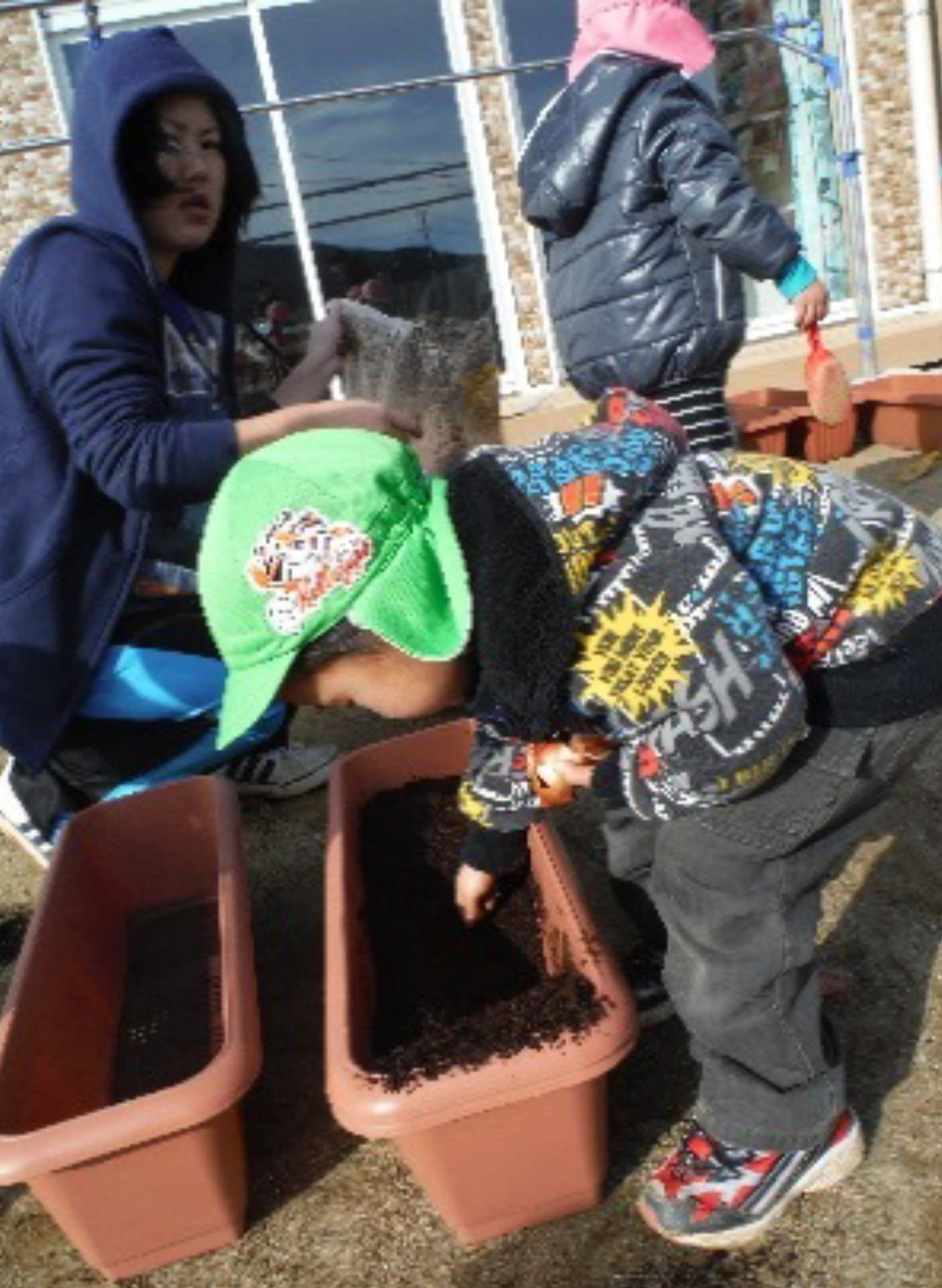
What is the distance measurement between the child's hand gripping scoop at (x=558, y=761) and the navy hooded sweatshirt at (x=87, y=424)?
81 cm

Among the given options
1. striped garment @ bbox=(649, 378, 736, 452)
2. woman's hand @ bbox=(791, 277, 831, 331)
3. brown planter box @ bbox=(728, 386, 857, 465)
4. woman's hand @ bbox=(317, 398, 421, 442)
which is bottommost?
brown planter box @ bbox=(728, 386, 857, 465)

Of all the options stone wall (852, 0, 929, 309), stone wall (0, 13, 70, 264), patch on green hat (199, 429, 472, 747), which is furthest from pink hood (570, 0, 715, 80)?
stone wall (852, 0, 929, 309)

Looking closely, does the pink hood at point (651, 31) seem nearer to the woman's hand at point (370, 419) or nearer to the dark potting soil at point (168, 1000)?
the woman's hand at point (370, 419)

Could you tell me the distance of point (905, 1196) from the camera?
1.39 m

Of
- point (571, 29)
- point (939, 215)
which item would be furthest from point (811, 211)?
point (571, 29)

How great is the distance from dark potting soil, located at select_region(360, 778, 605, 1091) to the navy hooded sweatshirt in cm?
64

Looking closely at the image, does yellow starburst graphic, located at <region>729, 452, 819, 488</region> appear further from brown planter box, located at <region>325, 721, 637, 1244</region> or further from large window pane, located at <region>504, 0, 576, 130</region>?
large window pane, located at <region>504, 0, 576, 130</region>

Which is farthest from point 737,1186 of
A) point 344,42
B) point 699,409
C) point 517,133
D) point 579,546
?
point 344,42

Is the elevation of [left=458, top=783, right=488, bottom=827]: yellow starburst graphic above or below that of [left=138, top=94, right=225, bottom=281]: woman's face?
below

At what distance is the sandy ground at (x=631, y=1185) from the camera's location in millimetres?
1364

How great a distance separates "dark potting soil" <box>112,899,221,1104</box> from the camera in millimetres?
1857

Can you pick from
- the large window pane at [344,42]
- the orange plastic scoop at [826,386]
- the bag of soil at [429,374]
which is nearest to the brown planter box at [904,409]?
the orange plastic scoop at [826,386]

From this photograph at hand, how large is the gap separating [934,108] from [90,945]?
20.9 ft

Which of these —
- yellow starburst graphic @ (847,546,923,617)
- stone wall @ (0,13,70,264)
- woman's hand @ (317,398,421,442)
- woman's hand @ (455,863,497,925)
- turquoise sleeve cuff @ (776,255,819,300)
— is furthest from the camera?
stone wall @ (0,13,70,264)
